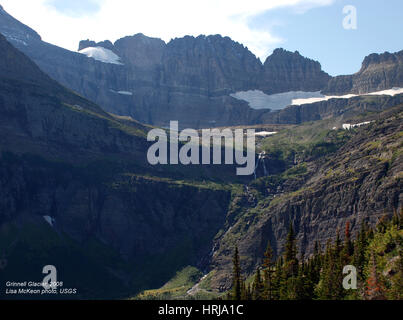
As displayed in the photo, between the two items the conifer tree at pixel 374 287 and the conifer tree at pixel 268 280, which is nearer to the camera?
the conifer tree at pixel 374 287

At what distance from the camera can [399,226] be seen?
130500 millimetres

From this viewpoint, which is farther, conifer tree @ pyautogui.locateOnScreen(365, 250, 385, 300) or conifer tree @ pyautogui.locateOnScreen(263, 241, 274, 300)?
conifer tree @ pyautogui.locateOnScreen(263, 241, 274, 300)

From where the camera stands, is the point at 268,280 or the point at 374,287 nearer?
the point at 374,287

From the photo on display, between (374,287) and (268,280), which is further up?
(374,287)
